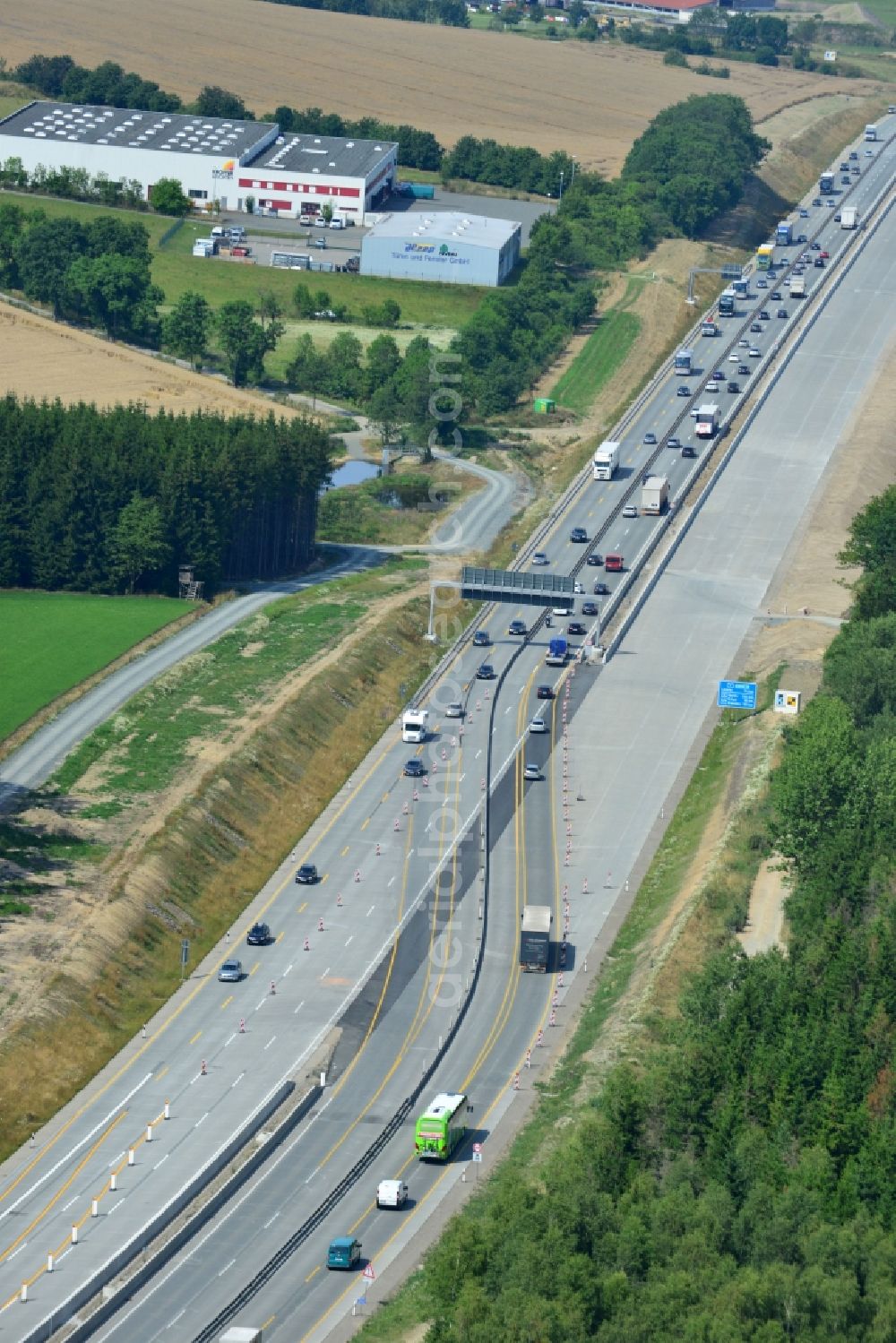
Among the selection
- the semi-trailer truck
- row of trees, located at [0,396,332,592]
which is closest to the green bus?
the semi-trailer truck

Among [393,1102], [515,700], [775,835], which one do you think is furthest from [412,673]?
[393,1102]

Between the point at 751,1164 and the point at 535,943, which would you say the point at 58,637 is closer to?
the point at 535,943

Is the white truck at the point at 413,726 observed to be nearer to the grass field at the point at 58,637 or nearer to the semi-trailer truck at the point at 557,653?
the semi-trailer truck at the point at 557,653

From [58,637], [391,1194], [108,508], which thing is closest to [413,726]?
[58,637]

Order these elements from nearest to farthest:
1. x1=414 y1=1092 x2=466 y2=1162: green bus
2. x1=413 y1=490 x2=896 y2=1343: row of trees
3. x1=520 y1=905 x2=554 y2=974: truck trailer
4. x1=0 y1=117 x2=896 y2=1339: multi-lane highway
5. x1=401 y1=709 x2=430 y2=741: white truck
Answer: x1=413 y1=490 x2=896 y2=1343: row of trees, x1=0 y1=117 x2=896 y2=1339: multi-lane highway, x1=414 y1=1092 x2=466 y2=1162: green bus, x1=520 y1=905 x2=554 y2=974: truck trailer, x1=401 y1=709 x2=430 y2=741: white truck

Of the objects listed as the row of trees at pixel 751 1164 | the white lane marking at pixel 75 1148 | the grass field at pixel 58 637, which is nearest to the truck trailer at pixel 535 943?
the row of trees at pixel 751 1164

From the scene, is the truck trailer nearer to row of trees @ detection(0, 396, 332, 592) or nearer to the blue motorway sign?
the blue motorway sign
